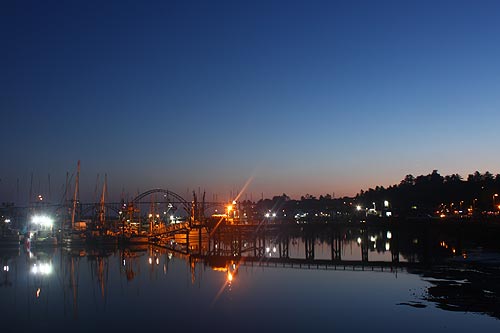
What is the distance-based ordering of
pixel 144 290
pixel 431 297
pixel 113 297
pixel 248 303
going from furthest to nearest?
pixel 144 290 < pixel 113 297 < pixel 248 303 < pixel 431 297

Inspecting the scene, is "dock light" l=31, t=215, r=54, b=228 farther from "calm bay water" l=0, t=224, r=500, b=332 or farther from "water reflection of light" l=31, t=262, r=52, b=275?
"calm bay water" l=0, t=224, r=500, b=332

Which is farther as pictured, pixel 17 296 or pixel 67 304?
pixel 17 296

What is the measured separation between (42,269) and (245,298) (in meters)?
39.5

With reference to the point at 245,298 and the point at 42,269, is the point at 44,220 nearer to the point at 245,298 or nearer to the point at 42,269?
the point at 42,269

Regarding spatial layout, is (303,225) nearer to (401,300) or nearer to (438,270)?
(438,270)

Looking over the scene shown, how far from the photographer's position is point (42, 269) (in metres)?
74.0

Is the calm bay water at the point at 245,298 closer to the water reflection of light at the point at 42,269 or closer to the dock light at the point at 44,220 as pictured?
the water reflection of light at the point at 42,269

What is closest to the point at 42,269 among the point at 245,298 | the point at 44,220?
the point at 245,298

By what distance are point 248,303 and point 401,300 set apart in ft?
44.7

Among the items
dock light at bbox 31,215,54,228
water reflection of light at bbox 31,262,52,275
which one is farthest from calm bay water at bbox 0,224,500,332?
dock light at bbox 31,215,54,228

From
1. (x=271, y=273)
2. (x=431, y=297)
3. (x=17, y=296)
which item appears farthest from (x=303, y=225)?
(x=17, y=296)

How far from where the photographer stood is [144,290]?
183 feet

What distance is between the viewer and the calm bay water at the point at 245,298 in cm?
3781

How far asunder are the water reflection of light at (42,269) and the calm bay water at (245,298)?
25cm
